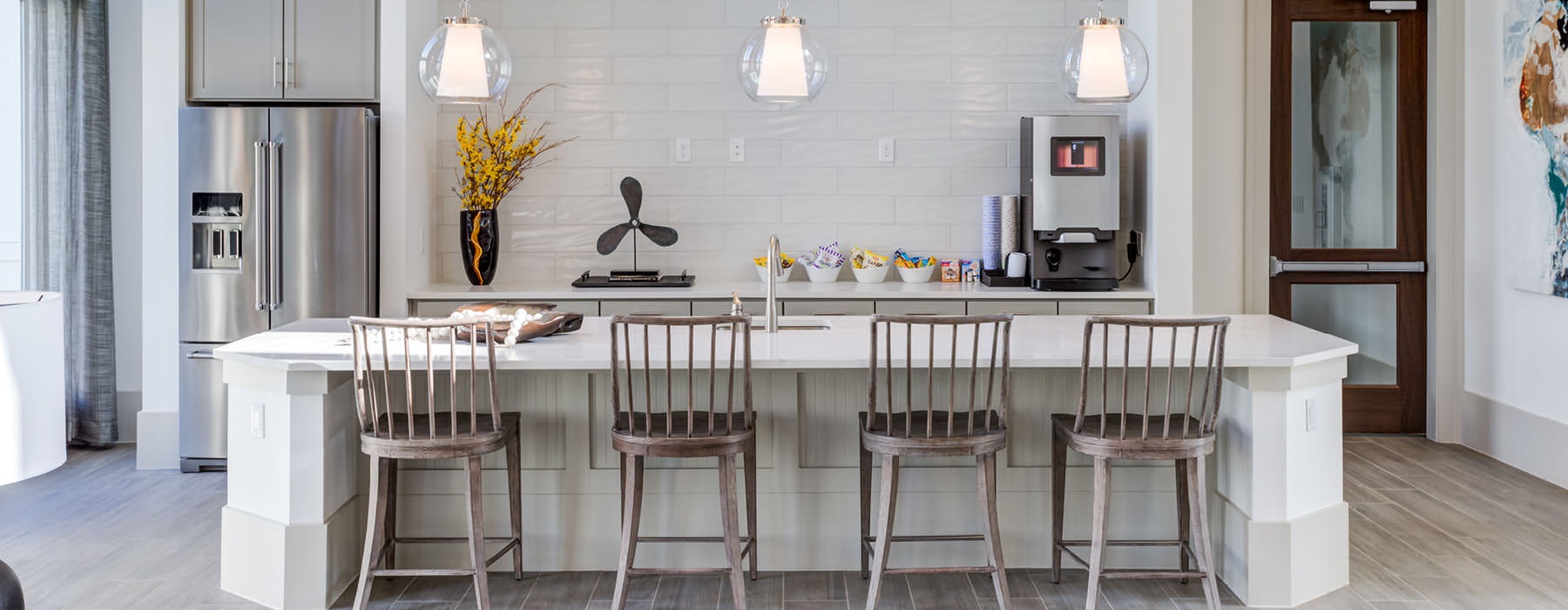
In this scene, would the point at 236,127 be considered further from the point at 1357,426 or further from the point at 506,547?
the point at 1357,426

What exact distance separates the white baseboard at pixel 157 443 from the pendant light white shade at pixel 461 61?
260cm

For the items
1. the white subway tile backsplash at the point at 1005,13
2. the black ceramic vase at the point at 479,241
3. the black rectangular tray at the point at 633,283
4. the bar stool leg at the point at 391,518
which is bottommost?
the bar stool leg at the point at 391,518

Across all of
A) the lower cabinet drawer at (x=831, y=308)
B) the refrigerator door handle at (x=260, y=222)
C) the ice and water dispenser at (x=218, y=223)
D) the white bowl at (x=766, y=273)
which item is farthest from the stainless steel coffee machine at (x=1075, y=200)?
the ice and water dispenser at (x=218, y=223)

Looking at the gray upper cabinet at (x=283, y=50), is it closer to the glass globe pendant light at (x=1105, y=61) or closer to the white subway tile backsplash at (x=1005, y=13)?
the white subway tile backsplash at (x=1005, y=13)

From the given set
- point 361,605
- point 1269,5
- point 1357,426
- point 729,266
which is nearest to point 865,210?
point 729,266

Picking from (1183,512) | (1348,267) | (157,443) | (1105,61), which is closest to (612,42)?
(157,443)

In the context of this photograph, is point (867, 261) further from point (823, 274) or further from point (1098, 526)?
point (1098, 526)

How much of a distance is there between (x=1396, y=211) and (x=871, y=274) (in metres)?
2.54

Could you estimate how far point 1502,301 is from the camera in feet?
16.7

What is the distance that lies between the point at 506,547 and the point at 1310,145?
4.22m

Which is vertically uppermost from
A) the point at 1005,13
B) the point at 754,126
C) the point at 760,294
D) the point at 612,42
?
the point at 1005,13

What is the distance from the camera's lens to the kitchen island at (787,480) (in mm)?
3199

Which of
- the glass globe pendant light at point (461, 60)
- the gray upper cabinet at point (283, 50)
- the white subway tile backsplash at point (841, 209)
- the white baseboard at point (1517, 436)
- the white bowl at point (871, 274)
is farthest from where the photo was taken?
the white subway tile backsplash at point (841, 209)

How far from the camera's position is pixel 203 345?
4820 millimetres
